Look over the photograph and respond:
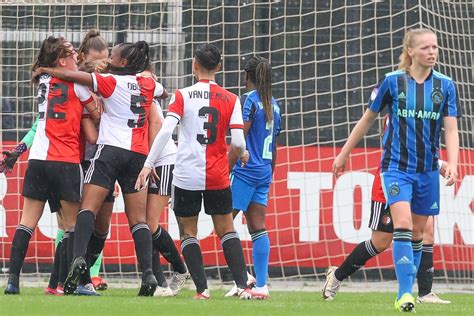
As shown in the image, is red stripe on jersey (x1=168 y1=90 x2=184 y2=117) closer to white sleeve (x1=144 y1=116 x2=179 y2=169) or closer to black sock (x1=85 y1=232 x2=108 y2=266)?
white sleeve (x1=144 y1=116 x2=179 y2=169)

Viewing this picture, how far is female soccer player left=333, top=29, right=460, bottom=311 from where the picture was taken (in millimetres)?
8195

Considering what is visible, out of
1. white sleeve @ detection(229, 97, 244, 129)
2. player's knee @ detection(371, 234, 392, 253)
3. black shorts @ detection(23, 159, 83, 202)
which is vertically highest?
white sleeve @ detection(229, 97, 244, 129)

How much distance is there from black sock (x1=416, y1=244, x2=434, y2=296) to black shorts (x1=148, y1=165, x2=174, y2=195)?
6.72 feet

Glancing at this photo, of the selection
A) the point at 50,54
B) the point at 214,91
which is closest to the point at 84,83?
the point at 50,54

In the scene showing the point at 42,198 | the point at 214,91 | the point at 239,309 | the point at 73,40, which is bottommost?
the point at 239,309

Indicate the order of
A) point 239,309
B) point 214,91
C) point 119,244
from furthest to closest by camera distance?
point 119,244
point 214,91
point 239,309

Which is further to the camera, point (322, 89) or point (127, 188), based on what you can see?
point (322, 89)

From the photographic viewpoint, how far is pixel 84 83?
903 centimetres

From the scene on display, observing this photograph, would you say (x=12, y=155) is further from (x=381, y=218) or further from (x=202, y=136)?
(x=381, y=218)

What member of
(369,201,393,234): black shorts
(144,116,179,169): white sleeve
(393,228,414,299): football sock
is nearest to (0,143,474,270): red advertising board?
(369,201,393,234): black shorts

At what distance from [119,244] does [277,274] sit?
1603 mm

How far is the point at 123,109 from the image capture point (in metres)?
9.13

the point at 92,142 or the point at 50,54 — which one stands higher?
the point at 50,54

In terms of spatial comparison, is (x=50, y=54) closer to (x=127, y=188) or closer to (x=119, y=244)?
Answer: (x=127, y=188)
